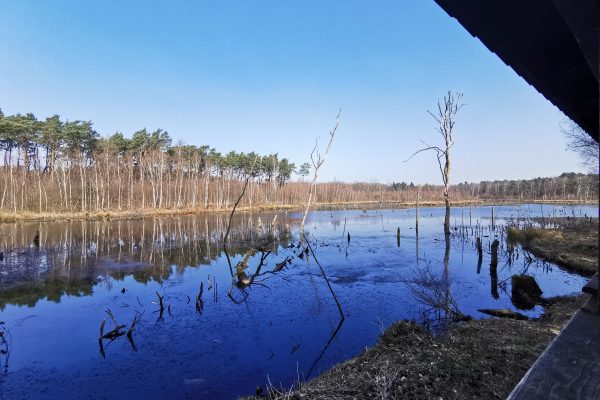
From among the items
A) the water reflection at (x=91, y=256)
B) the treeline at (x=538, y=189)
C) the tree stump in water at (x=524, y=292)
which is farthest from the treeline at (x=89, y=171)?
the treeline at (x=538, y=189)

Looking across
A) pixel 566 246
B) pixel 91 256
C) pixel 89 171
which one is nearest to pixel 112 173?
pixel 89 171

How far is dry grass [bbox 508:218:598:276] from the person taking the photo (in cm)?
1616

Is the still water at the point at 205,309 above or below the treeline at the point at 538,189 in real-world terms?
below

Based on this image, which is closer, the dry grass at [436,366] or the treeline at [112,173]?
the dry grass at [436,366]

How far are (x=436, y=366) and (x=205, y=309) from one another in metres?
8.13

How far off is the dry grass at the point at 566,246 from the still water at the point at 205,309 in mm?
1016

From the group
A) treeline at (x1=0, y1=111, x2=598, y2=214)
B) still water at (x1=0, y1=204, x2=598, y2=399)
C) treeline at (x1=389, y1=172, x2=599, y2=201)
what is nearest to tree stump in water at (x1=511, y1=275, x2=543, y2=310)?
still water at (x1=0, y1=204, x2=598, y2=399)

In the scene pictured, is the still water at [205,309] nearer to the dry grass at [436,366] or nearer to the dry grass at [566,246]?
the dry grass at [566,246]

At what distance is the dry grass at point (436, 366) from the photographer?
4.71 metres

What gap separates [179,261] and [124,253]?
4.67 m

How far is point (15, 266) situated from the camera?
17391 mm

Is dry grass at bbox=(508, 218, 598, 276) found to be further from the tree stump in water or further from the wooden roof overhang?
the wooden roof overhang

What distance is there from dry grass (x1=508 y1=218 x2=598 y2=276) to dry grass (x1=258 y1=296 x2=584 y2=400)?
10.8 meters

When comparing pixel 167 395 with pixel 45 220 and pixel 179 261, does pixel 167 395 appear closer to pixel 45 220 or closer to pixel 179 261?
pixel 179 261
